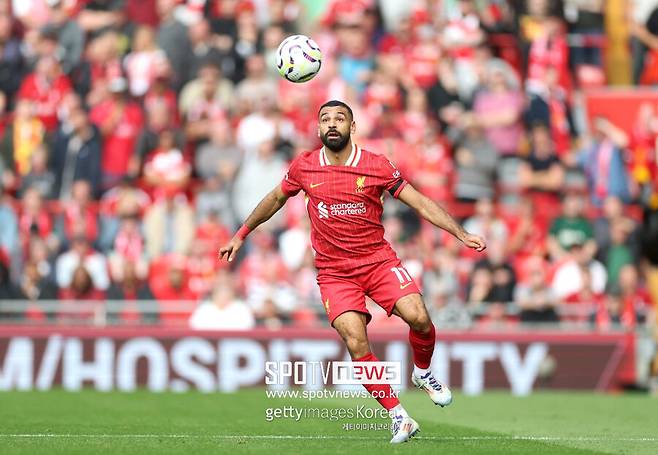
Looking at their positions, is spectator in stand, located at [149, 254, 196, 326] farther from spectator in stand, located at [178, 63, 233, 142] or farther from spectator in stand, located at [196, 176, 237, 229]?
spectator in stand, located at [178, 63, 233, 142]

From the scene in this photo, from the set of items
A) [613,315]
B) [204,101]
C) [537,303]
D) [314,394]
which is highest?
[204,101]

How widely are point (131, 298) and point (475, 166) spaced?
536 centimetres

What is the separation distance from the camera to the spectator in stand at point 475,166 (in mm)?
21469

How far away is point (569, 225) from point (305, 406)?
22.5ft

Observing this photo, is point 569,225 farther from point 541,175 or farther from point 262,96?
point 262,96

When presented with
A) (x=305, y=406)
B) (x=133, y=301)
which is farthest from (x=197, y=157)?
(x=305, y=406)

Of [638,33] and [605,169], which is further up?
[638,33]

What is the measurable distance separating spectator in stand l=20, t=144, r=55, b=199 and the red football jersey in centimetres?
1068

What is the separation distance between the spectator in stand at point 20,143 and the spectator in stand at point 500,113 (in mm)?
6562

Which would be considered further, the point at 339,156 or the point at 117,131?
the point at 117,131

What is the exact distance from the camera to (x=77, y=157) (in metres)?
21.7

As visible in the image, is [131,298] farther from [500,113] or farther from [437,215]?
[437,215]

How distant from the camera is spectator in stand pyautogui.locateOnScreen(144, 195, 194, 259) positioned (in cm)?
2075

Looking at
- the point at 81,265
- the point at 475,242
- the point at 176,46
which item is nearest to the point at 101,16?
the point at 176,46
